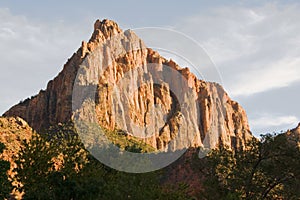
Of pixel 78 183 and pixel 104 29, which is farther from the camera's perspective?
→ pixel 104 29

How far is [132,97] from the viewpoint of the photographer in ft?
525

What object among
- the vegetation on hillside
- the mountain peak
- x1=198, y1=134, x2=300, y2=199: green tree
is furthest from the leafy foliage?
the mountain peak

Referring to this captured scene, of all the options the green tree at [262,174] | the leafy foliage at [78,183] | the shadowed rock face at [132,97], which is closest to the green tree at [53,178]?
the leafy foliage at [78,183]

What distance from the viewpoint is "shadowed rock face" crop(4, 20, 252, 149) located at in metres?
141

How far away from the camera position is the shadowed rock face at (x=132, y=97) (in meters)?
141

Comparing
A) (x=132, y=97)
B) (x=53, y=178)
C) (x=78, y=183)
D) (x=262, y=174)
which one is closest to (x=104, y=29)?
(x=132, y=97)

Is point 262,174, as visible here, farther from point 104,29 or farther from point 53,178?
point 104,29

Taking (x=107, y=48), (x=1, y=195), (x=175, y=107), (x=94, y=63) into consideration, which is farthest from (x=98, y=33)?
(x=1, y=195)

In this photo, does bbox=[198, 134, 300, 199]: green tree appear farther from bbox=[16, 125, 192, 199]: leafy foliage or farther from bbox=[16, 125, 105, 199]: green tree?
bbox=[16, 125, 105, 199]: green tree

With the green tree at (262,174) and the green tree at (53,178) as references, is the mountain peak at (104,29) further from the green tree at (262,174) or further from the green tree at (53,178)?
the green tree at (53,178)

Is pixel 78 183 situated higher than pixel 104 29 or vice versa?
pixel 104 29

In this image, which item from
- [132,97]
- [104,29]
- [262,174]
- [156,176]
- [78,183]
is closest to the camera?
[78,183]

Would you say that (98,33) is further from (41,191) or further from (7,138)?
(41,191)

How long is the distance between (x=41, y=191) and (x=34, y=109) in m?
125
